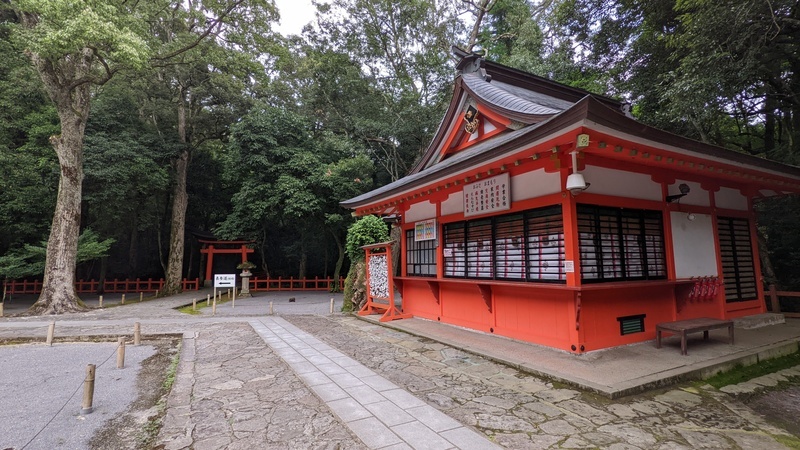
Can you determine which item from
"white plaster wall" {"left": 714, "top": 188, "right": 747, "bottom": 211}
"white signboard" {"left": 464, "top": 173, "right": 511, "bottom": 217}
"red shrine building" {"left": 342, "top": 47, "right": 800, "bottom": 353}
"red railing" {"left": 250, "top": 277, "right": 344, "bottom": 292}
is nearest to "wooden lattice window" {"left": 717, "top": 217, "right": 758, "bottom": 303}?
"red shrine building" {"left": 342, "top": 47, "right": 800, "bottom": 353}

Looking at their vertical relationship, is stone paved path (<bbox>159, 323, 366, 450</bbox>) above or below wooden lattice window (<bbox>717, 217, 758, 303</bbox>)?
below

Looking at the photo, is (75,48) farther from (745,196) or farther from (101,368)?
(745,196)

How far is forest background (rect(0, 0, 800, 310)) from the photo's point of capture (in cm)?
1173

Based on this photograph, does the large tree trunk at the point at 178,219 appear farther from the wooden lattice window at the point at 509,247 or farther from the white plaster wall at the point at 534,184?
the white plaster wall at the point at 534,184

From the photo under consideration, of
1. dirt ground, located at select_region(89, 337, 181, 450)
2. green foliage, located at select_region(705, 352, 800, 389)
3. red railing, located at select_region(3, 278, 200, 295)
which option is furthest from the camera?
red railing, located at select_region(3, 278, 200, 295)

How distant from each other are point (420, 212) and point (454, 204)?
167 centimetres

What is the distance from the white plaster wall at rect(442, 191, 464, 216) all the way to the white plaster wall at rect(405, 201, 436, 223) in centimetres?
50

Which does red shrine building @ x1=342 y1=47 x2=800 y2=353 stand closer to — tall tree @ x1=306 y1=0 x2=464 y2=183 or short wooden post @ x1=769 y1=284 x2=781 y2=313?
short wooden post @ x1=769 y1=284 x2=781 y2=313

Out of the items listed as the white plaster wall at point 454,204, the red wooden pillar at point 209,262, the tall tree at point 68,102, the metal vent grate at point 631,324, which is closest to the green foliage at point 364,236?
the white plaster wall at point 454,204

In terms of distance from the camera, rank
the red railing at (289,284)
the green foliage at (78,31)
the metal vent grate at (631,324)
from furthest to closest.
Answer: the red railing at (289,284) → the green foliage at (78,31) → the metal vent grate at (631,324)

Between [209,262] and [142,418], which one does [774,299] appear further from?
[209,262]

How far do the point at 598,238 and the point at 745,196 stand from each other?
5.33 m

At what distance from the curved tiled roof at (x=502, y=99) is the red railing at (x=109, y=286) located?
21.9m

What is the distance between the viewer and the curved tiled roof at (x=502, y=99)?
6898 millimetres
